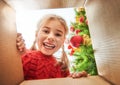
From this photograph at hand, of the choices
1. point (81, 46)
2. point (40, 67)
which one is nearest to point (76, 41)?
point (81, 46)

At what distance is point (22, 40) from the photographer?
1.40 m

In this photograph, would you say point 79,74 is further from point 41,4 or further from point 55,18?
point 41,4

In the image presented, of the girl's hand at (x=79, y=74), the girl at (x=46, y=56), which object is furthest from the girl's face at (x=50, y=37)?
the girl's hand at (x=79, y=74)

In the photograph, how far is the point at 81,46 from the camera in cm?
143

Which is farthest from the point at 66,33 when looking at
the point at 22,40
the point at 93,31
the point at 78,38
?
the point at 22,40

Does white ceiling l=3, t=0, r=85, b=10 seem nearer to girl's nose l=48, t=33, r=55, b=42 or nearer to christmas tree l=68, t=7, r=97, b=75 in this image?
christmas tree l=68, t=7, r=97, b=75

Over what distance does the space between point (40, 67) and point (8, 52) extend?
1.13ft

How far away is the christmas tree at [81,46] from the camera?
55.4 inches

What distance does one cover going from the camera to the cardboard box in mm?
880

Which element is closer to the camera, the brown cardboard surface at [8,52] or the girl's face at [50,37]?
the brown cardboard surface at [8,52]

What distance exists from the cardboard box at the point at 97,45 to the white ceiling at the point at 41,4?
0.15ft

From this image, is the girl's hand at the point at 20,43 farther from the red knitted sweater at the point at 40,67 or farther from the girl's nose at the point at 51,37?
the girl's nose at the point at 51,37

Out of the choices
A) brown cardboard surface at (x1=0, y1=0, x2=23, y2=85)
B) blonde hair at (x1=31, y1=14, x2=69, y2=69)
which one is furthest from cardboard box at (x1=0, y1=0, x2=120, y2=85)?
blonde hair at (x1=31, y1=14, x2=69, y2=69)

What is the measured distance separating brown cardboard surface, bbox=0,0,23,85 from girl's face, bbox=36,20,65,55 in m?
0.19
